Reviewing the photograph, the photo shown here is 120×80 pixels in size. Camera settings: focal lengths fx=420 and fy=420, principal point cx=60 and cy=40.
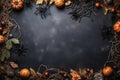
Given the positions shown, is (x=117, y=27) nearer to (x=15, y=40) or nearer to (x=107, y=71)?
(x=107, y=71)

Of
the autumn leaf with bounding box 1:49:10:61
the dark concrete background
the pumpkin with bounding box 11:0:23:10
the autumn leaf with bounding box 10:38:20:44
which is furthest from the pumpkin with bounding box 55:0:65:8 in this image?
the autumn leaf with bounding box 1:49:10:61

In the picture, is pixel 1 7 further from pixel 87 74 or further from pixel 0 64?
pixel 87 74

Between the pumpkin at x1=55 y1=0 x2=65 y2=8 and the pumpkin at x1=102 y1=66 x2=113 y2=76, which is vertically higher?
the pumpkin at x1=55 y1=0 x2=65 y2=8

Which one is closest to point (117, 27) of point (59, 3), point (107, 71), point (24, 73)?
point (107, 71)

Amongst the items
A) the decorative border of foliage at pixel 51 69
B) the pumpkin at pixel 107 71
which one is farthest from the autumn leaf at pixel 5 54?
the pumpkin at pixel 107 71

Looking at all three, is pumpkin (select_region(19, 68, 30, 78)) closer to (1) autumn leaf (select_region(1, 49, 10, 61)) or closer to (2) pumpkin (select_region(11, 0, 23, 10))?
(1) autumn leaf (select_region(1, 49, 10, 61))

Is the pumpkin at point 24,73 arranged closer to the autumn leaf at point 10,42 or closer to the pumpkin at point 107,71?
the autumn leaf at point 10,42

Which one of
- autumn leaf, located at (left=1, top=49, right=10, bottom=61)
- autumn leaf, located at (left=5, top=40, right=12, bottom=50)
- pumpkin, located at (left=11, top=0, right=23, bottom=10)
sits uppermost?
pumpkin, located at (left=11, top=0, right=23, bottom=10)

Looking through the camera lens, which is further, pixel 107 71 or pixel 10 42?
pixel 10 42
